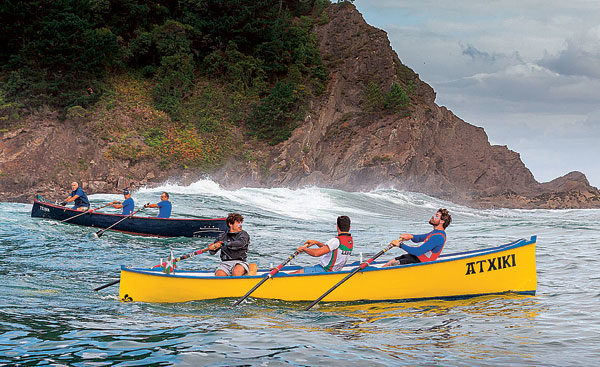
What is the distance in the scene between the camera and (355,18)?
60.8m

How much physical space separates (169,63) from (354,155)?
1881 cm

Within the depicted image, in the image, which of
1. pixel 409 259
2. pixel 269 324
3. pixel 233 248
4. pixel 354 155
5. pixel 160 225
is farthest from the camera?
pixel 354 155

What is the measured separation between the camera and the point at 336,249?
9906mm

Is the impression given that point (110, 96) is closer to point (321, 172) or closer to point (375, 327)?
point (321, 172)

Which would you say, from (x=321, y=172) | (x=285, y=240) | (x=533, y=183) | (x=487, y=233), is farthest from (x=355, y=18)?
(x=285, y=240)

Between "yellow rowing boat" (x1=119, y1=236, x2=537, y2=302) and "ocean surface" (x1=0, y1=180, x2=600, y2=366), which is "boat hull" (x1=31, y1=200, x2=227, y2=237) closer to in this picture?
"ocean surface" (x1=0, y1=180, x2=600, y2=366)

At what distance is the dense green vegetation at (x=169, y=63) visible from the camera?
138 feet

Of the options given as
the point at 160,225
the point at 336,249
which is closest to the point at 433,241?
the point at 336,249

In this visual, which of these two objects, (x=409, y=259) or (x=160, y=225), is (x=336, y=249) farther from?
(x=160, y=225)

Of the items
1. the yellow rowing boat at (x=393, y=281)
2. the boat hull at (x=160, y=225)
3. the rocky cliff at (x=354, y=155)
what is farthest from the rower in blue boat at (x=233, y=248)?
the rocky cliff at (x=354, y=155)

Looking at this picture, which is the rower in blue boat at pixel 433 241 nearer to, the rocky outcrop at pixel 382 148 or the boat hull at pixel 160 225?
the boat hull at pixel 160 225

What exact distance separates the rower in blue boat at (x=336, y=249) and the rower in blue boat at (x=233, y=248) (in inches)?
40.6

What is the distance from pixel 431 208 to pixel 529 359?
40054mm

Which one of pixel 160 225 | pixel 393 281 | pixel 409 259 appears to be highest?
pixel 409 259
